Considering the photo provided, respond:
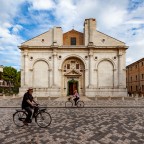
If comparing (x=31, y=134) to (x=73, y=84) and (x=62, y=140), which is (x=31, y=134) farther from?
(x=73, y=84)

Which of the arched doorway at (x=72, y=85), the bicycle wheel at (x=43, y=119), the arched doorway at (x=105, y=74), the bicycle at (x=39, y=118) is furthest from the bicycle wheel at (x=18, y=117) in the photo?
the arched doorway at (x=72, y=85)

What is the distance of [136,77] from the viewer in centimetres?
5144

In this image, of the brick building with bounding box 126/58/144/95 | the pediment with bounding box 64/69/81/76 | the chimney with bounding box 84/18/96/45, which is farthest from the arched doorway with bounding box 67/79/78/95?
the brick building with bounding box 126/58/144/95

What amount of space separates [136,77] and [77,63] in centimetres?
1883

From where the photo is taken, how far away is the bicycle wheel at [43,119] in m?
9.43

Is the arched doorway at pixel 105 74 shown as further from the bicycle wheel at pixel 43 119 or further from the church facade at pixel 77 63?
the bicycle wheel at pixel 43 119

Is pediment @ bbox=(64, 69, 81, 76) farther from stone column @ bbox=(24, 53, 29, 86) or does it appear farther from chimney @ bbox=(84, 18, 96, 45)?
stone column @ bbox=(24, 53, 29, 86)

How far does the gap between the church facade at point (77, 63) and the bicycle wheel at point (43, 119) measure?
27.8 metres

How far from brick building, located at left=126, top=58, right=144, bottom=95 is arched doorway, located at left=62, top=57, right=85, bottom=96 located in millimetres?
15128

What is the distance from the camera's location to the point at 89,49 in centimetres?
3841

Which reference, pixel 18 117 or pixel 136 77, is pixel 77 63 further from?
pixel 18 117

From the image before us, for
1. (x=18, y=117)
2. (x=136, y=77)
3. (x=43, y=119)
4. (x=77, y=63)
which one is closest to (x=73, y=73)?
(x=77, y=63)

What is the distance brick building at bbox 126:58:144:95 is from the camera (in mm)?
47606

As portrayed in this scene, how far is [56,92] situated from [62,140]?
3061cm
